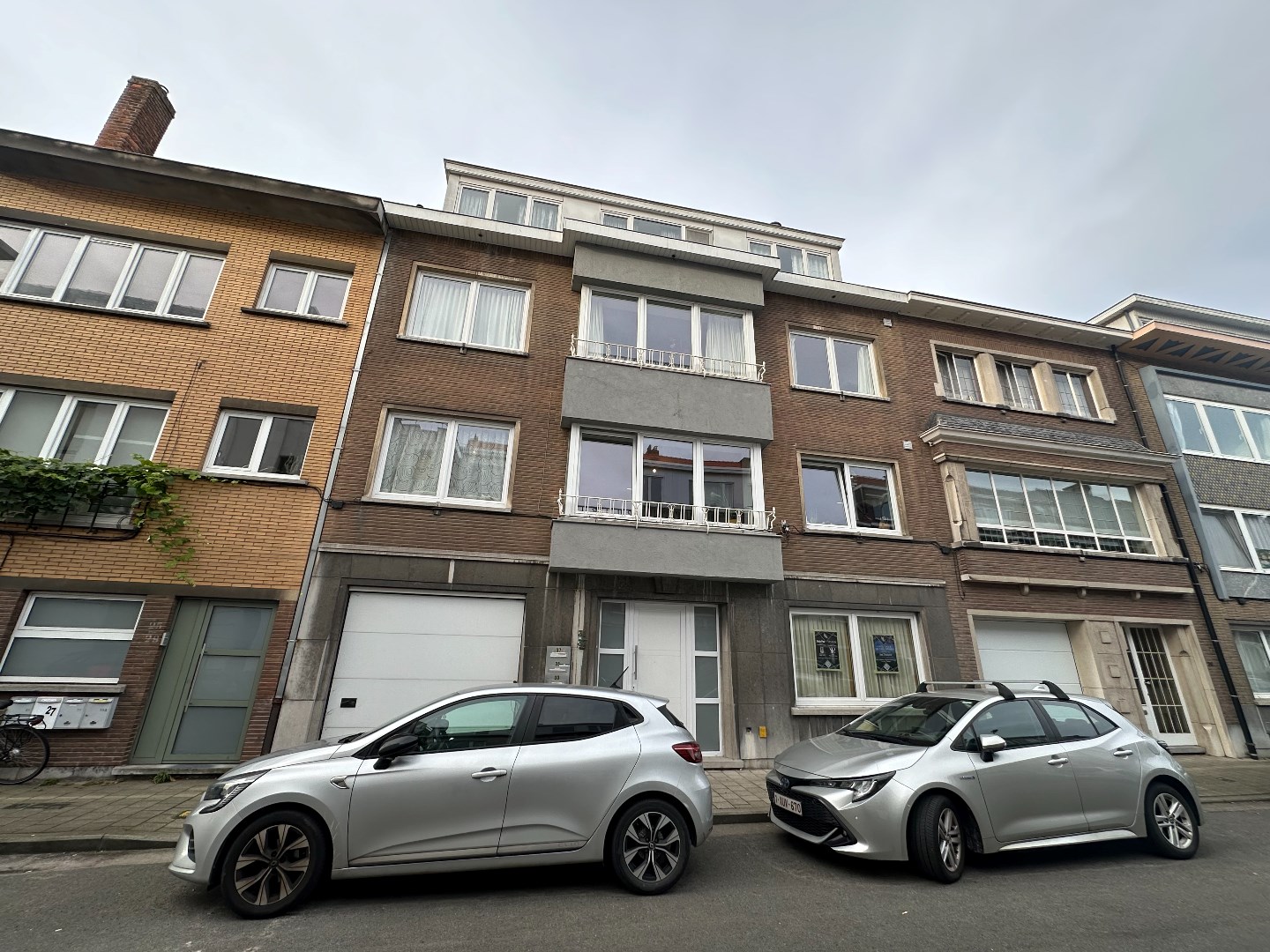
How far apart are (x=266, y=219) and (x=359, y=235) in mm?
1645

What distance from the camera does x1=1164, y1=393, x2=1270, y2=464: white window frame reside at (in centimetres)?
1348

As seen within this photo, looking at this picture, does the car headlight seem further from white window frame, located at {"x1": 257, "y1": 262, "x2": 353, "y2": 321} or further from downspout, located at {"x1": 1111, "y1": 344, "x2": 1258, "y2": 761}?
downspout, located at {"x1": 1111, "y1": 344, "x2": 1258, "y2": 761}

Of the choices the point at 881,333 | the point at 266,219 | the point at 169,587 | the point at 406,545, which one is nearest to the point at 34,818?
the point at 169,587

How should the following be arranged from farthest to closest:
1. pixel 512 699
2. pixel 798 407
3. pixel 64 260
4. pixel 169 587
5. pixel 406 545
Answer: pixel 798 407, pixel 64 260, pixel 406 545, pixel 169 587, pixel 512 699

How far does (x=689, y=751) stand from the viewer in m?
4.70

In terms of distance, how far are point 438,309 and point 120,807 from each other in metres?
8.55

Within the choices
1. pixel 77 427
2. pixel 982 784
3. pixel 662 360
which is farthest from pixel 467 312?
pixel 982 784

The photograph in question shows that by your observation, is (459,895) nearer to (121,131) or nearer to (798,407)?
(798,407)

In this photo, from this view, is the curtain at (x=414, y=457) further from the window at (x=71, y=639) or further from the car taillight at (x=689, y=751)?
the car taillight at (x=689, y=751)

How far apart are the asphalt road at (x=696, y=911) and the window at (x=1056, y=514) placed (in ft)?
23.7

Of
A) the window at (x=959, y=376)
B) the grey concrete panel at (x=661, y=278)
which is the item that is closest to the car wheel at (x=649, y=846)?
the grey concrete panel at (x=661, y=278)

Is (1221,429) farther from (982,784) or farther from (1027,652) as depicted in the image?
(982,784)

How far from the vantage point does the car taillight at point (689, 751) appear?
4664mm

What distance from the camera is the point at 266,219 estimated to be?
10172 mm
